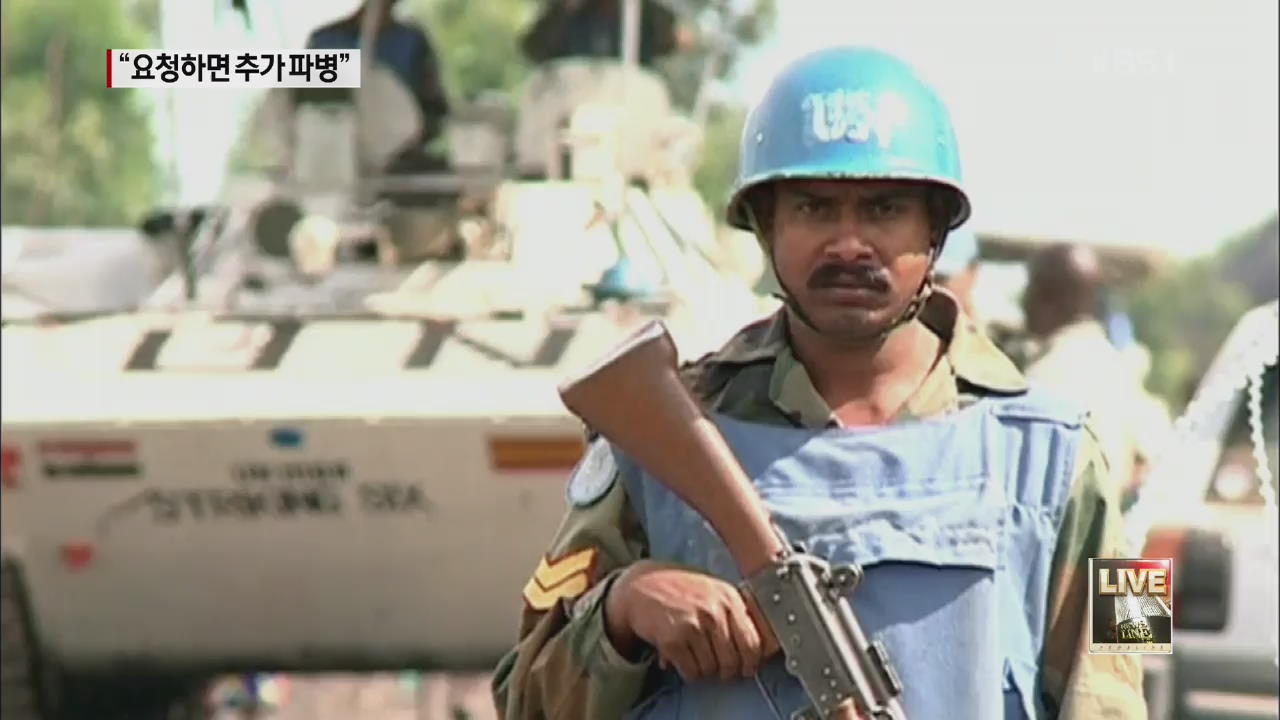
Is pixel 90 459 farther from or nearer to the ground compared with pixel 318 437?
nearer to the ground

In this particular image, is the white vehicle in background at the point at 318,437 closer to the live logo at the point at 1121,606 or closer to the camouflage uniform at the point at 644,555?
the camouflage uniform at the point at 644,555

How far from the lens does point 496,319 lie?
826 centimetres

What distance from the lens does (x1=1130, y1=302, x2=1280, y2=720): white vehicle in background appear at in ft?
19.6

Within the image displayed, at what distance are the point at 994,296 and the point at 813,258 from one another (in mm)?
8999

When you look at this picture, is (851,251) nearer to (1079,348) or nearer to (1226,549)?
(1226,549)

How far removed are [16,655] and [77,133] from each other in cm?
1514

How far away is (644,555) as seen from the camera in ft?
9.05

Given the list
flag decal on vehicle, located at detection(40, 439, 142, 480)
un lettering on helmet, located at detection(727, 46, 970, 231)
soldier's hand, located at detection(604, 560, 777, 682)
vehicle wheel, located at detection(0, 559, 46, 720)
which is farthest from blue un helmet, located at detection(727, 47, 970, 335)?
vehicle wheel, located at detection(0, 559, 46, 720)

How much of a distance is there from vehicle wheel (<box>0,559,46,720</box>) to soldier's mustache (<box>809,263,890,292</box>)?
5.96 metres

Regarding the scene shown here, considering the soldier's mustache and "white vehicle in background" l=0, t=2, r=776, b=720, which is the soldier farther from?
"white vehicle in background" l=0, t=2, r=776, b=720

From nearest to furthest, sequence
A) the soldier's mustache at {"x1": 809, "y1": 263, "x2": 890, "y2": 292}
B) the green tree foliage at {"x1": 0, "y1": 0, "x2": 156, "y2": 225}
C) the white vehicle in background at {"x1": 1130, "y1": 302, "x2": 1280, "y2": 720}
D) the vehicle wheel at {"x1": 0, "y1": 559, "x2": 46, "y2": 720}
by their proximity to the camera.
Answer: the soldier's mustache at {"x1": 809, "y1": 263, "x2": 890, "y2": 292}, the white vehicle in background at {"x1": 1130, "y1": 302, "x2": 1280, "y2": 720}, the vehicle wheel at {"x1": 0, "y1": 559, "x2": 46, "y2": 720}, the green tree foliage at {"x1": 0, "y1": 0, "x2": 156, "y2": 225}

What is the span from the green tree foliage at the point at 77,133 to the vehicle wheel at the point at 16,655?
5.95m

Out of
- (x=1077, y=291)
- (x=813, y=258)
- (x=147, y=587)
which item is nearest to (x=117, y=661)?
(x=147, y=587)

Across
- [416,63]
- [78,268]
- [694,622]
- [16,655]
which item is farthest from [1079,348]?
[694,622]
